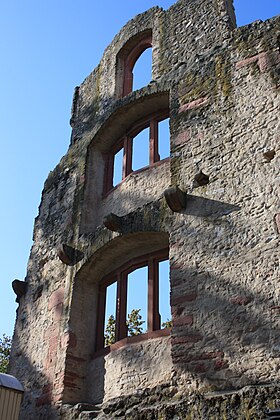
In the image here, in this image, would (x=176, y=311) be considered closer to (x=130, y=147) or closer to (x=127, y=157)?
(x=127, y=157)

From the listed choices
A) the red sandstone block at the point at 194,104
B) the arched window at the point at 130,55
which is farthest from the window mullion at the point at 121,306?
the arched window at the point at 130,55

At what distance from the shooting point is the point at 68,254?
8773 millimetres

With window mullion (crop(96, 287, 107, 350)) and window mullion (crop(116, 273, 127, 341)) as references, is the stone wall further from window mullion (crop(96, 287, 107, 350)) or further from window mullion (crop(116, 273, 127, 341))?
window mullion (crop(116, 273, 127, 341))

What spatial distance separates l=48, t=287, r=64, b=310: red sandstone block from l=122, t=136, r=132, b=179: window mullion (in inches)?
85.7

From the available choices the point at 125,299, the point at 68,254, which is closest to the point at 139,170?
the point at 68,254

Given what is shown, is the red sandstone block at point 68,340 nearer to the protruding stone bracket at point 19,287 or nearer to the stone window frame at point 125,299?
the stone window frame at point 125,299

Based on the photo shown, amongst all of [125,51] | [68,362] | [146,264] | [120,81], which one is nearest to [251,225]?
[146,264]

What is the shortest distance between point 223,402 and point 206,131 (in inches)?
159

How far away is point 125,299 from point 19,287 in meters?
2.51

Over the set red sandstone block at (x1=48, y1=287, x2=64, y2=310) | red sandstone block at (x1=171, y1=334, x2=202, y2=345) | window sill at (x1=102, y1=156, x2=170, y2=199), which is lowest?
red sandstone block at (x1=171, y1=334, x2=202, y2=345)

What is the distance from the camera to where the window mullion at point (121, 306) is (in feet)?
25.7

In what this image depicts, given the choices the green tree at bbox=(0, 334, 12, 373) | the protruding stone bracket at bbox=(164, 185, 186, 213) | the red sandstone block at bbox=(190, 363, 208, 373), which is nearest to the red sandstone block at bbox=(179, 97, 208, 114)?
the protruding stone bracket at bbox=(164, 185, 186, 213)

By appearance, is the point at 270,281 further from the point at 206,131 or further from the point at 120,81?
the point at 120,81

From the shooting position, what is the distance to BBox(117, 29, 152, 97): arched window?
440 inches
